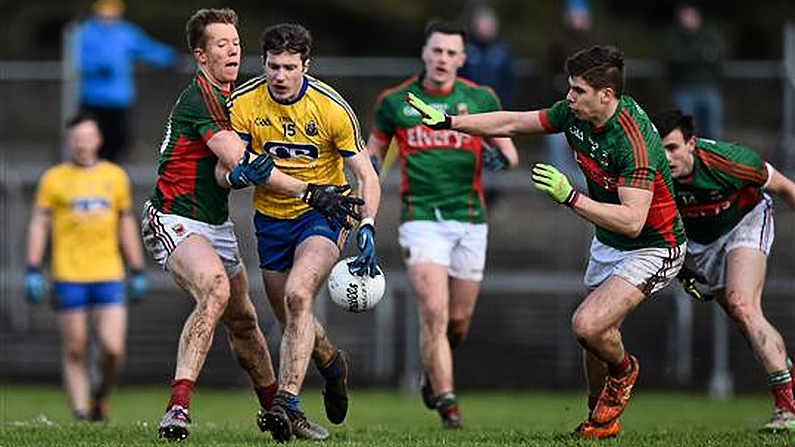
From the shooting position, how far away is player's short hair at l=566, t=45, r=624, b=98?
35.8 feet

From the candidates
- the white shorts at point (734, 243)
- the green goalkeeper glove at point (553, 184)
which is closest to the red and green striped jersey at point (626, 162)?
the green goalkeeper glove at point (553, 184)

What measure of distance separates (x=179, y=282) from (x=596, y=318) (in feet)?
8.34

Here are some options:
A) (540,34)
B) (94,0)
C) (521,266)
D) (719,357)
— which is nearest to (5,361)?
(521,266)

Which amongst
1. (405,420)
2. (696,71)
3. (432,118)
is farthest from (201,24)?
(696,71)

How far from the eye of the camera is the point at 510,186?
814 inches

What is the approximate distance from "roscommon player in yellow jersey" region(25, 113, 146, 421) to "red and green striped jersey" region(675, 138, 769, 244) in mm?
5684

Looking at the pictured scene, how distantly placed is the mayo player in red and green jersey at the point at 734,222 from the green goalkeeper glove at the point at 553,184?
1611mm

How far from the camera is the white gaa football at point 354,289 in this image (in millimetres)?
11016

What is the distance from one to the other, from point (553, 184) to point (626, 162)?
0.60m

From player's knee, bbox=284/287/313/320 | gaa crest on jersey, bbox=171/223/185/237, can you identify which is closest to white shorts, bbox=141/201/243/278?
gaa crest on jersey, bbox=171/223/185/237

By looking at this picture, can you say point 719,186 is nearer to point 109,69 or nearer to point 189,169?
point 189,169

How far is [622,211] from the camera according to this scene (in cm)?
1084

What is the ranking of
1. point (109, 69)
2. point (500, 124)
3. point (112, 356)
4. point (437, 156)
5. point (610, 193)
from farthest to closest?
point (109, 69) → point (112, 356) → point (437, 156) → point (500, 124) → point (610, 193)

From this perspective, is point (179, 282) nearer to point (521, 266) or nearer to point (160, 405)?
point (160, 405)
